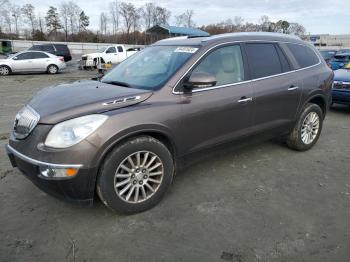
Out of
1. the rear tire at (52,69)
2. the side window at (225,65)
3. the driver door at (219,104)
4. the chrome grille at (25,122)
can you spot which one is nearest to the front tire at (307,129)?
the driver door at (219,104)

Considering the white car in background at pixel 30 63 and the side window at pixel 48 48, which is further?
the side window at pixel 48 48

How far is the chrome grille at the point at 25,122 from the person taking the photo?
3046 millimetres

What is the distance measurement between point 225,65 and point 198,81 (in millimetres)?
732

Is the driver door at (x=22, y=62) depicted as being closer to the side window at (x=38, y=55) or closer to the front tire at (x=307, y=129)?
the side window at (x=38, y=55)

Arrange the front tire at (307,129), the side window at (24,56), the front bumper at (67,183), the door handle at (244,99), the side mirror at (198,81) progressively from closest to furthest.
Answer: the front bumper at (67,183)
the side mirror at (198,81)
the door handle at (244,99)
the front tire at (307,129)
the side window at (24,56)

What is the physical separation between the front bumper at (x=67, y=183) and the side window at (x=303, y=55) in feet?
11.7

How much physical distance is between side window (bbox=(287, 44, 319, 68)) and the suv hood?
2.71 meters

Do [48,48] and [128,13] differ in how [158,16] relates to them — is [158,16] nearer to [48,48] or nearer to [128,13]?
[128,13]

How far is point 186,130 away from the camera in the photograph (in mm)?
3520

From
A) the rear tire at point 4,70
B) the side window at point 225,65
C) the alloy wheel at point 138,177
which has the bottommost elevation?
the rear tire at point 4,70

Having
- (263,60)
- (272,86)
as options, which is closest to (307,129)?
(272,86)

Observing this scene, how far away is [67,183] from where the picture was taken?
2.88 meters

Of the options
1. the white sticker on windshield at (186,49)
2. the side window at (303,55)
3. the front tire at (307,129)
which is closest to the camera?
the white sticker on windshield at (186,49)

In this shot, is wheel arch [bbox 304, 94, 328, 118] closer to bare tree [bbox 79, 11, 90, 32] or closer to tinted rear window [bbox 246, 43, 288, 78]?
tinted rear window [bbox 246, 43, 288, 78]
